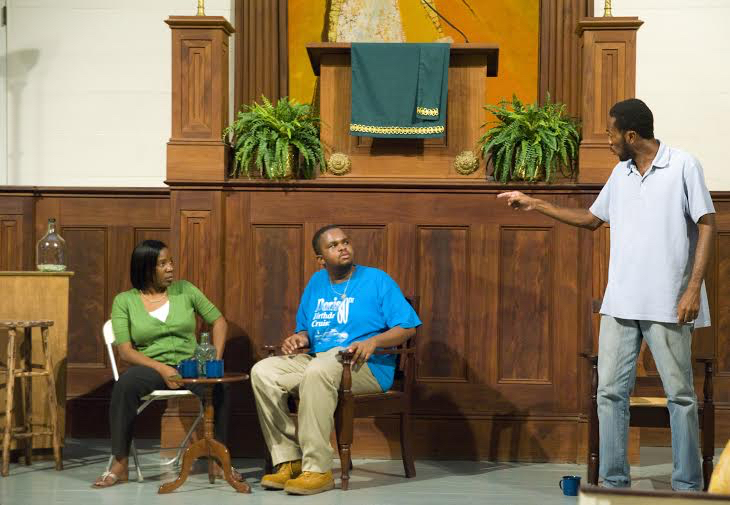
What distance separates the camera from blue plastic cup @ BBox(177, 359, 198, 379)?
502cm

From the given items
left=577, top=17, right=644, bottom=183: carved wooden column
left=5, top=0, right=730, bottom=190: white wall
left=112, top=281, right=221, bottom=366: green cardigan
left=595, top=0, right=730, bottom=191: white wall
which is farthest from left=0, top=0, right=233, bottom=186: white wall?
left=577, top=17, right=644, bottom=183: carved wooden column

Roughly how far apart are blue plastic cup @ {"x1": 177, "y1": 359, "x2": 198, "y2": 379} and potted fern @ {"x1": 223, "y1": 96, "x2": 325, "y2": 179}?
4.33ft

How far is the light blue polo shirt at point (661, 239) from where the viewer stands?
13.9 feet

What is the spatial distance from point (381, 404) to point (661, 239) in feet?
5.48

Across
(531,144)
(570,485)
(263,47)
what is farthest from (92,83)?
(570,485)

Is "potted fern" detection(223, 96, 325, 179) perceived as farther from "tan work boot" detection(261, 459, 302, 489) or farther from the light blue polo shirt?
the light blue polo shirt

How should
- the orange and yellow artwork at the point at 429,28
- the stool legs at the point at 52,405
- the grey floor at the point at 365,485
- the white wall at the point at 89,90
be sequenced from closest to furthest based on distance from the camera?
the grey floor at the point at 365,485 → the stool legs at the point at 52,405 → the orange and yellow artwork at the point at 429,28 → the white wall at the point at 89,90

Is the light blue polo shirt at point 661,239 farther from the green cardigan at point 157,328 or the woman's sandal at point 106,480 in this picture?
the woman's sandal at point 106,480

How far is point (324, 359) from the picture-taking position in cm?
506

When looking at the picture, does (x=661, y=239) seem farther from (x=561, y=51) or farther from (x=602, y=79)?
(x=561, y=51)

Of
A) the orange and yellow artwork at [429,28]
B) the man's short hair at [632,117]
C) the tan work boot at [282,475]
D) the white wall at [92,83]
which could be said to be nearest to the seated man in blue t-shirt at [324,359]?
the tan work boot at [282,475]

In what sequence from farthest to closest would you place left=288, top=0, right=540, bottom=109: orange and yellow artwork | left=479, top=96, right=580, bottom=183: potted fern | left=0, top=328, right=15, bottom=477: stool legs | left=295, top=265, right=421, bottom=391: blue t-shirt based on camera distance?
left=288, top=0, right=540, bottom=109: orange and yellow artwork → left=479, top=96, right=580, bottom=183: potted fern → left=0, top=328, right=15, bottom=477: stool legs → left=295, top=265, right=421, bottom=391: blue t-shirt

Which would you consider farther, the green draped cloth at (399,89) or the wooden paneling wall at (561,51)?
the wooden paneling wall at (561,51)

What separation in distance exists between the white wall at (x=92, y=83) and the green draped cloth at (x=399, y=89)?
2.93m
